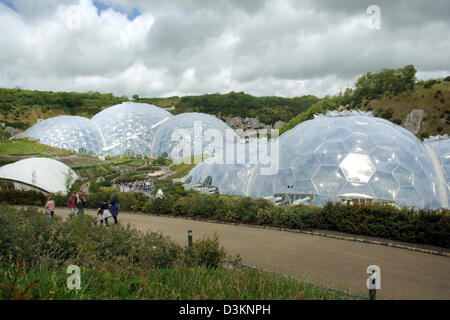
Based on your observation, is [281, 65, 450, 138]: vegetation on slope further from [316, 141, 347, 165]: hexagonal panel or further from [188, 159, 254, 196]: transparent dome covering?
[316, 141, 347, 165]: hexagonal panel

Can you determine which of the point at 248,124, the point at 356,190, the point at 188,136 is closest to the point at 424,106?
the point at 248,124

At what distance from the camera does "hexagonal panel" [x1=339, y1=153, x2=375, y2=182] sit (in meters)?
12.9

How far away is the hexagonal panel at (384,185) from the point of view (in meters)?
12.3

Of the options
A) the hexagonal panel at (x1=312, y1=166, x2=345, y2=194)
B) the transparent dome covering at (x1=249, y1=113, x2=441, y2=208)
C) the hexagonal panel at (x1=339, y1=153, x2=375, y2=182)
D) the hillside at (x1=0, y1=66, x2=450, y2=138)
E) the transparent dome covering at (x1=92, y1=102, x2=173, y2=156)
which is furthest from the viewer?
the hillside at (x1=0, y1=66, x2=450, y2=138)

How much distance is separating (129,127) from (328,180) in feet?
125

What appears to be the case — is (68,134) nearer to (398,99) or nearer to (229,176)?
(229,176)

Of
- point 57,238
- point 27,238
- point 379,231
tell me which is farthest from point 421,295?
point 27,238

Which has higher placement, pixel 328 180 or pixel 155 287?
pixel 328 180

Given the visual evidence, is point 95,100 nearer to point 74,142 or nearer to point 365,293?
point 74,142

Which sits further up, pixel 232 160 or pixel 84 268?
pixel 232 160

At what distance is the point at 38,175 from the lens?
940 inches

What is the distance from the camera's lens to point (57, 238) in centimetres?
618

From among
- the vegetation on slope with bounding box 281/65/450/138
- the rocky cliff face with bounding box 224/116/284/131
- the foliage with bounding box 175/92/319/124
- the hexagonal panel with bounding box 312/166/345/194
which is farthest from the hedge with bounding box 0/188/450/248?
the foliage with bounding box 175/92/319/124
